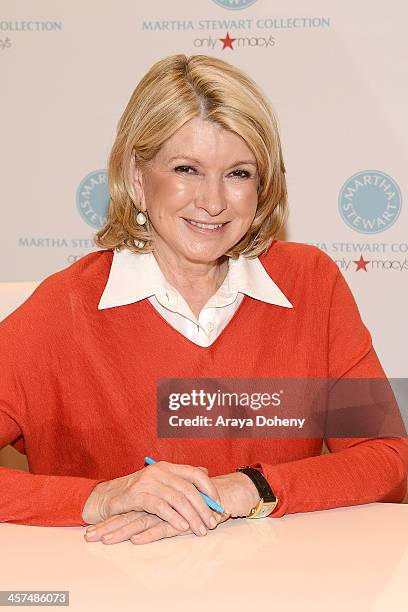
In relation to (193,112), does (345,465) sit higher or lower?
lower

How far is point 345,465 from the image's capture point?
6.06 feet

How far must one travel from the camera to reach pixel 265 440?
2.09 m

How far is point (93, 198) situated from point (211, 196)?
1687mm

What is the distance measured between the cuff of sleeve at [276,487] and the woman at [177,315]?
0.29 ft

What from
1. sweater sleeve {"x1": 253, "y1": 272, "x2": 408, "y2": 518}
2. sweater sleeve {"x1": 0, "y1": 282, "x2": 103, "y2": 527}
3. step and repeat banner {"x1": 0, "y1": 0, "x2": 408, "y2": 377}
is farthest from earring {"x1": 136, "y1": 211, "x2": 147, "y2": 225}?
step and repeat banner {"x1": 0, "y1": 0, "x2": 408, "y2": 377}

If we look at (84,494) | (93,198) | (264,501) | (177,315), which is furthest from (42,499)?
(93,198)

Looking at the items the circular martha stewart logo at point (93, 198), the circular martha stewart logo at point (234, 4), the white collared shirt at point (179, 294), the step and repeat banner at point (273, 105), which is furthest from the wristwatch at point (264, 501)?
the circular martha stewart logo at point (234, 4)

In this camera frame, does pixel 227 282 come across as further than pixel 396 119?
No

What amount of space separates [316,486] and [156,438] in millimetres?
415

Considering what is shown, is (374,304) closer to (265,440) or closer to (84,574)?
(265,440)

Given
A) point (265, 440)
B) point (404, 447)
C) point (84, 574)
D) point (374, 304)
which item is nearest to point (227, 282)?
point (265, 440)

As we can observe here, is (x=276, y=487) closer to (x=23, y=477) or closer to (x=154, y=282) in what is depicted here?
(x=23, y=477)

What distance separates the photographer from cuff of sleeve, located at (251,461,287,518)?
5.56 feet

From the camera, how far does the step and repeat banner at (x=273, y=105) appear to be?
3430 millimetres
